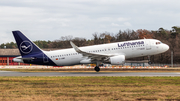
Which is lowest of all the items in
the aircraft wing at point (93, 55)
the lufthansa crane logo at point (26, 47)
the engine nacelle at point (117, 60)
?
the engine nacelle at point (117, 60)

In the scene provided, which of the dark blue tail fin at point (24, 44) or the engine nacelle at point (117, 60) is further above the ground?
the dark blue tail fin at point (24, 44)

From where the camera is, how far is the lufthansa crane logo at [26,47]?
133ft

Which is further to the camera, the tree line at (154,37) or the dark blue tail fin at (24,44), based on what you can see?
the tree line at (154,37)

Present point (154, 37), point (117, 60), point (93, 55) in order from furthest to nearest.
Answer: point (154, 37), point (93, 55), point (117, 60)

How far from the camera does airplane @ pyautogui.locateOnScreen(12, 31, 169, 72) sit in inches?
1502

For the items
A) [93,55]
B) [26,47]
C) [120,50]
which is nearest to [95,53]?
[93,55]

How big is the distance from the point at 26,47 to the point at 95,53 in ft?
36.7

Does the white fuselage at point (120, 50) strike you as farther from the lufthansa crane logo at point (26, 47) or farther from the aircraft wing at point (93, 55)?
the lufthansa crane logo at point (26, 47)

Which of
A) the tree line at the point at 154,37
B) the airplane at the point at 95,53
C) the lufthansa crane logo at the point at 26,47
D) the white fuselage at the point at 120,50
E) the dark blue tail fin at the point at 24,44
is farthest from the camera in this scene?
the tree line at the point at 154,37

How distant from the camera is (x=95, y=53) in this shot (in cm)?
3966

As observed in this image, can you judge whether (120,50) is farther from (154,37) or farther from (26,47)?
(154,37)

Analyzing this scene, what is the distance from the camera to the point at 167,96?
15.7m

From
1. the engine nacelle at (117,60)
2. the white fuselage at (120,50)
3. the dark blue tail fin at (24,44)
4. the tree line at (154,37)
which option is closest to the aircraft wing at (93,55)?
the engine nacelle at (117,60)

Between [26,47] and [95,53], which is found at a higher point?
[26,47]
